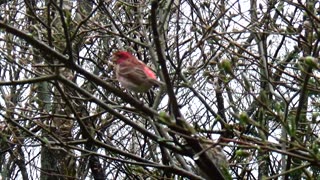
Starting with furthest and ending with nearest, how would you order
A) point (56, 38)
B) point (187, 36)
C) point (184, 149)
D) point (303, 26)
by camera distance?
point (187, 36) < point (56, 38) < point (303, 26) < point (184, 149)

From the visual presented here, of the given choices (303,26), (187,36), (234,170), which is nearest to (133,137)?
(187,36)

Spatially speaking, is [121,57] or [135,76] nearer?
[135,76]

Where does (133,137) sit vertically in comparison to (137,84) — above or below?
above

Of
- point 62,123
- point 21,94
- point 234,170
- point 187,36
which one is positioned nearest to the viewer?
point 234,170

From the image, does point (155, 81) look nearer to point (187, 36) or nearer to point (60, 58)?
point (60, 58)

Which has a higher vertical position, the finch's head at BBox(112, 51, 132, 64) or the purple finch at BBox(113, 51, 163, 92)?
the finch's head at BBox(112, 51, 132, 64)

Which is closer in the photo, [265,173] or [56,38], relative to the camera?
[56,38]

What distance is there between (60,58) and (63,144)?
108 centimetres

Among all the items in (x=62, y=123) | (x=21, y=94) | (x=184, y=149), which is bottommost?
(x=184, y=149)

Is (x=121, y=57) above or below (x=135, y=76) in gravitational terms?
above

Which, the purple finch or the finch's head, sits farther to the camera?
the finch's head

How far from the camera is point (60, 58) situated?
181 inches

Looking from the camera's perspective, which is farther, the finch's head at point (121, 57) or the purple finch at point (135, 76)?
the finch's head at point (121, 57)

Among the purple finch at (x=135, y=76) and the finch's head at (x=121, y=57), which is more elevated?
the finch's head at (x=121, y=57)
